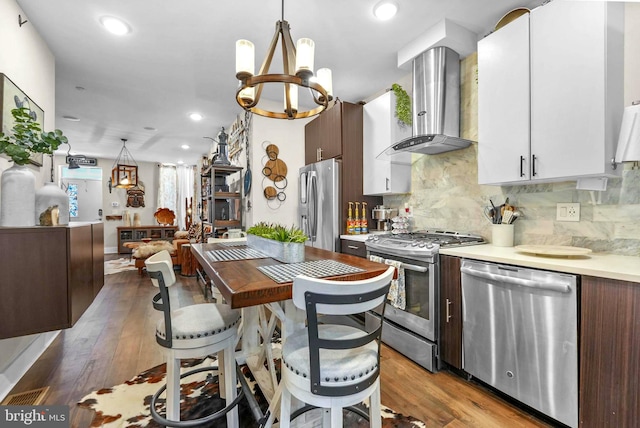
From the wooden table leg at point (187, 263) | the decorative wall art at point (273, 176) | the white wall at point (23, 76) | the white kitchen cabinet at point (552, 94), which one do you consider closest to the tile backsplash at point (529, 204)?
the white kitchen cabinet at point (552, 94)

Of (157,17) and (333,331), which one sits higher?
(157,17)

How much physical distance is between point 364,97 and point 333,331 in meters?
3.50

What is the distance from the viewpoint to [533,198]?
218 cm

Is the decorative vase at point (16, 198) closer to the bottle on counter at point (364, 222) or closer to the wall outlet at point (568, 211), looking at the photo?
the bottle on counter at point (364, 222)

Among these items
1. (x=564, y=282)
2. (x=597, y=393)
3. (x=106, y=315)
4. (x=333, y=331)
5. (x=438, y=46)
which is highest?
(x=438, y=46)

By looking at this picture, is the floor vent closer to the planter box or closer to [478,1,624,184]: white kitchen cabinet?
the planter box

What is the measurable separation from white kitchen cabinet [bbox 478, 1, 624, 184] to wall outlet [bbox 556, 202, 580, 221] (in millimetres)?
251

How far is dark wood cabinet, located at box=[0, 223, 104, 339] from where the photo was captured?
1.63 metres

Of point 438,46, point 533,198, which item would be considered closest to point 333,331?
point 533,198

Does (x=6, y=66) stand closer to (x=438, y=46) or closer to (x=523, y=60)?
(x=438, y=46)

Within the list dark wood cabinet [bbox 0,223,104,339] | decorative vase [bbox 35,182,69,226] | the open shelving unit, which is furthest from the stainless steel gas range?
the open shelving unit

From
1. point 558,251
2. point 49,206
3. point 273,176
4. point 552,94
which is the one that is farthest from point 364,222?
point 49,206

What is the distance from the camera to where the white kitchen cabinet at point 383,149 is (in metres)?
3.17

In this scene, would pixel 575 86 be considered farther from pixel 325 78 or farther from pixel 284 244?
pixel 284 244
